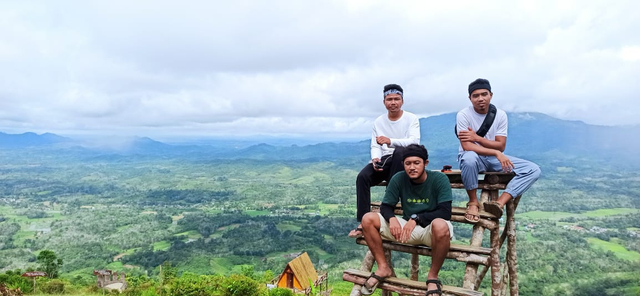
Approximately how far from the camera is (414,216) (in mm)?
4172

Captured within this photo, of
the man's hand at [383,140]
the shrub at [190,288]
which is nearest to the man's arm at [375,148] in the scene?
the man's hand at [383,140]

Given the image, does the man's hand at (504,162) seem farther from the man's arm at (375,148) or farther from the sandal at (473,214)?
the man's arm at (375,148)

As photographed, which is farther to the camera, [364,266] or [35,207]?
[35,207]

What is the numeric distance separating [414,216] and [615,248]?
99.1 metres

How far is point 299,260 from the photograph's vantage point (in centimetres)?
2241

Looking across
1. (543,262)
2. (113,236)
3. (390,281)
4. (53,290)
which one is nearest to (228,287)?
(53,290)

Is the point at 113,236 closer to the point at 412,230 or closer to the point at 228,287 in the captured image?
the point at 228,287

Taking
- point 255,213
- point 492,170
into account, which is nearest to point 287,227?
point 255,213

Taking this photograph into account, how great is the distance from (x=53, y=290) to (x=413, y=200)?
12120 mm

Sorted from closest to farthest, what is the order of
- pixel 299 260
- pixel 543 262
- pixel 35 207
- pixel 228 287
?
pixel 228 287
pixel 299 260
pixel 543 262
pixel 35 207

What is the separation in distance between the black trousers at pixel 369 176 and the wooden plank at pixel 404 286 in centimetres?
105

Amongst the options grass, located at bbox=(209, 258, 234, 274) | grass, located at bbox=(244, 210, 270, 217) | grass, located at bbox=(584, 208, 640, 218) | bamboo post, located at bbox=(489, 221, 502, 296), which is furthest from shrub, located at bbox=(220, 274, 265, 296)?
grass, located at bbox=(584, 208, 640, 218)

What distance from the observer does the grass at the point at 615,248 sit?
71562 millimetres

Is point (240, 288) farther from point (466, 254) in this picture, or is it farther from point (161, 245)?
point (161, 245)
